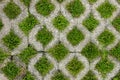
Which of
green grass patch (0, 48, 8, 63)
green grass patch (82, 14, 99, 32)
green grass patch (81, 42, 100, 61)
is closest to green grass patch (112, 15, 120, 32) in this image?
green grass patch (82, 14, 99, 32)

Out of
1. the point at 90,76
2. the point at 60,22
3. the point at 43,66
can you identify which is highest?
the point at 60,22

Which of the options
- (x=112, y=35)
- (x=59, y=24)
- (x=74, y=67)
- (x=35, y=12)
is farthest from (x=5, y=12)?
(x=112, y=35)

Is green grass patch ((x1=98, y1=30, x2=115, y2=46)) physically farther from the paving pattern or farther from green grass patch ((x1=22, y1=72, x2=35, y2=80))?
green grass patch ((x1=22, y1=72, x2=35, y2=80))

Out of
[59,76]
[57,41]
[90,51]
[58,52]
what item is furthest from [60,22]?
[59,76]

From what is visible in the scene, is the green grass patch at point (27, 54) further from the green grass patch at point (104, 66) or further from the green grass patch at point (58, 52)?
the green grass patch at point (104, 66)

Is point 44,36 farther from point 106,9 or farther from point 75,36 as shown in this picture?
point 106,9

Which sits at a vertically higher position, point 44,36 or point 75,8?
point 75,8
